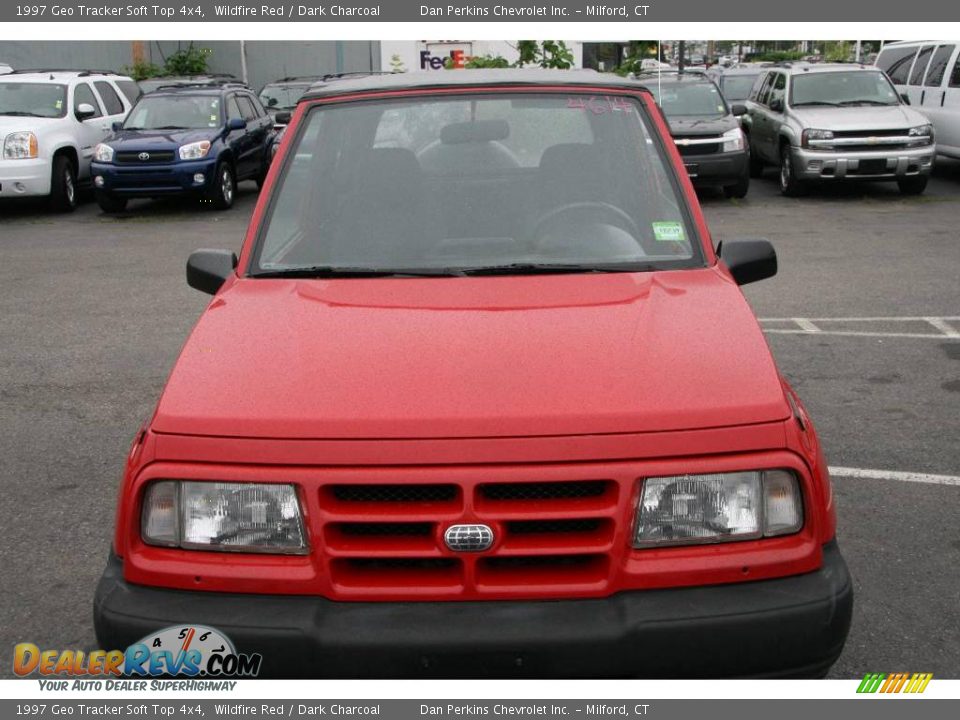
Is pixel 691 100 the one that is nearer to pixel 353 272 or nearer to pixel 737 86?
pixel 737 86

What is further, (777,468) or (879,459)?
(879,459)

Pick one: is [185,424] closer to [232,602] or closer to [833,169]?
[232,602]

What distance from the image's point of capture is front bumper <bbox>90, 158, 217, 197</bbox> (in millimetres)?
15953

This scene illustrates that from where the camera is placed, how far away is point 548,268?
144 inches

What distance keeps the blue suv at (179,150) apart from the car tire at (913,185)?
31.8ft

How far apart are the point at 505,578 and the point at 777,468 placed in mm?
696

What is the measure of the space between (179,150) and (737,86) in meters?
13.7


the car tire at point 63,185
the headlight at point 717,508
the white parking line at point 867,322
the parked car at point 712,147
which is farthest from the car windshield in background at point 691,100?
the headlight at point 717,508

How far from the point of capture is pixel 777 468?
8.89 feet

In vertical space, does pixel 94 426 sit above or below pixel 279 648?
below

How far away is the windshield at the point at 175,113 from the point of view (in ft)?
55.2

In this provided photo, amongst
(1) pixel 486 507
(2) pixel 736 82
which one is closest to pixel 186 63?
(2) pixel 736 82

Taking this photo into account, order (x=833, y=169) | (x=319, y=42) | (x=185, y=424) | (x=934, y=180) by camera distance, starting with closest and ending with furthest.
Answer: (x=185, y=424), (x=833, y=169), (x=934, y=180), (x=319, y=42)

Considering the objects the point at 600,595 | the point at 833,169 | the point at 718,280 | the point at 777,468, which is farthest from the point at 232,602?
the point at 833,169
